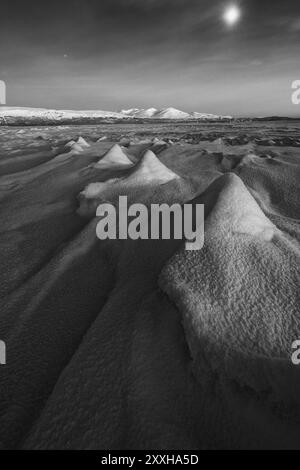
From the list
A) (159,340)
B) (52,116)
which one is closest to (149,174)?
(159,340)

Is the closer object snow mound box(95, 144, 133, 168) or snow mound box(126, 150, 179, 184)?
snow mound box(126, 150, 179, 184)

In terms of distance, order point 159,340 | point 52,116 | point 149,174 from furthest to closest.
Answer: point 52,116, point 149,174, point 159,340

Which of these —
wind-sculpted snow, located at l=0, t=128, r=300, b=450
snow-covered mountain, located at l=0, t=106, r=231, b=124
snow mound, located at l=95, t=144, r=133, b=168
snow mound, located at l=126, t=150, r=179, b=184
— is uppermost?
snow-covered mountain, located at l=0, t=106, r=231, b=124

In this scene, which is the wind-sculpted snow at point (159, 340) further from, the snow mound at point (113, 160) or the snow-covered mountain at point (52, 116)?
the snow-covered mountain at point (52, 116)

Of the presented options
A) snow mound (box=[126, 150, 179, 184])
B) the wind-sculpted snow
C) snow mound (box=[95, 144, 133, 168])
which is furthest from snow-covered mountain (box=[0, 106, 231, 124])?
the wind-sculpted snow

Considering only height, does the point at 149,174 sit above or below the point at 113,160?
below

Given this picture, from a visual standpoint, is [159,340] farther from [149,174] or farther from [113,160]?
[113,160]

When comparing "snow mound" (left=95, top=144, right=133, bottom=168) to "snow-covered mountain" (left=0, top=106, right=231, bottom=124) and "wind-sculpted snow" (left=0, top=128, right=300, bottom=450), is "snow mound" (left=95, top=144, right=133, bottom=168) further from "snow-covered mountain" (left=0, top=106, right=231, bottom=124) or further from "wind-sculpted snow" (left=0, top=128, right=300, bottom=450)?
"snow-covered mountain" (left=0, top=106, right=231, bottom=124)

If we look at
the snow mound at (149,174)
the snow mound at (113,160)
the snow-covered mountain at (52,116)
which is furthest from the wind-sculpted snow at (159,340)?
the snow-covered mountain at (52,116)
